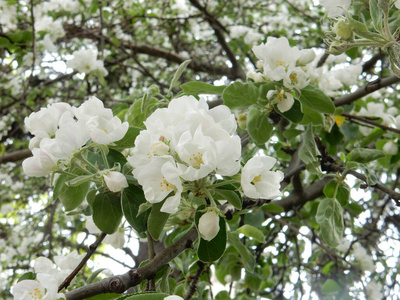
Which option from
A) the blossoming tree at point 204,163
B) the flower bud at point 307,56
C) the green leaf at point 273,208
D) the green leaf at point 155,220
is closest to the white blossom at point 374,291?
the blossoming tree at point 204,163

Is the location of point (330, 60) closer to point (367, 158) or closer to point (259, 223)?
point (259, 223)

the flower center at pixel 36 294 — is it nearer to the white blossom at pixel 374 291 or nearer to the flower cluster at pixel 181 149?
the flower cluster at pixel 181 149

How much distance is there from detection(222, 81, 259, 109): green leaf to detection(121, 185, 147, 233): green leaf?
0.37 meters

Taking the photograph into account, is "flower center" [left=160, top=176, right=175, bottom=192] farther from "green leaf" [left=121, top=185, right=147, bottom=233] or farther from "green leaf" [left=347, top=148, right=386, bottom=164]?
"green leaf" [left=347, top=148, right=386, bottom=164]

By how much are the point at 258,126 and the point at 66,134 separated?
1.83ft

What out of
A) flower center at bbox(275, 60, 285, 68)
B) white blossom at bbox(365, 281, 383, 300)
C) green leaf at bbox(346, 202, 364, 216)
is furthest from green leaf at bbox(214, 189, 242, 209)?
white blossom at bbox(365, 281, 383, 300)

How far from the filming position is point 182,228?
1.42m

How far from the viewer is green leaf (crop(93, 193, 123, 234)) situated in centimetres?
95

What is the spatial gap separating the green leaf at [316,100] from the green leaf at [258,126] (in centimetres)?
12

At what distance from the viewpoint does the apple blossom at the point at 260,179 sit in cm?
80

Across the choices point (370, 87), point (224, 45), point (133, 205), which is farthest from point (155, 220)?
point (224, 45)

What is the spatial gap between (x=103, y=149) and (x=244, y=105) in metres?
0.44

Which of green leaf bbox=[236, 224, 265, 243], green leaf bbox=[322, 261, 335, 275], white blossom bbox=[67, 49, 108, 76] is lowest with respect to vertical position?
green leaf bbox=[322, 261, 335, 275]

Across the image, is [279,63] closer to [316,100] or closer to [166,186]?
[316,100]
